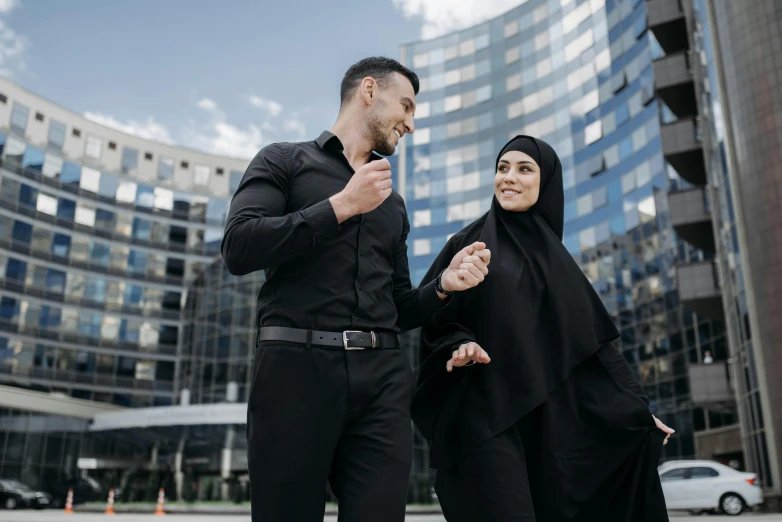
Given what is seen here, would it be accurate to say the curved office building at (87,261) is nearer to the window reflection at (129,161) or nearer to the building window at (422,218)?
the window reflection at (129,161)

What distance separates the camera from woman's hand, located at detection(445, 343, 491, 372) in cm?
340

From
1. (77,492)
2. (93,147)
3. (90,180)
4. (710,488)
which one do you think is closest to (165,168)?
(93,147)

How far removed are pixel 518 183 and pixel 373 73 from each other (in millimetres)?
1170

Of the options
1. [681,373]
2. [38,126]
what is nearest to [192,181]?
[38,126]

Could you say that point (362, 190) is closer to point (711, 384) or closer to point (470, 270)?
point (470, 270)

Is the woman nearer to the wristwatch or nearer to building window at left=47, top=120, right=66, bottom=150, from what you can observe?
the wristwatch

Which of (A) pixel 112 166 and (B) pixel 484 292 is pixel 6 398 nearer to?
(A) pixel 112 166

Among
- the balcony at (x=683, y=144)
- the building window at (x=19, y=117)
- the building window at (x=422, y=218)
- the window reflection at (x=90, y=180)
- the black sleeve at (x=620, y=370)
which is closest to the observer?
the black sleeve at (x=620, y=370)

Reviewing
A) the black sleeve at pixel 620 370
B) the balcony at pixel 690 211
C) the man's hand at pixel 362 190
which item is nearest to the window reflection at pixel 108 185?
the balcony at pixel 690 211

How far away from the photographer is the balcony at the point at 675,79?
29094 mm

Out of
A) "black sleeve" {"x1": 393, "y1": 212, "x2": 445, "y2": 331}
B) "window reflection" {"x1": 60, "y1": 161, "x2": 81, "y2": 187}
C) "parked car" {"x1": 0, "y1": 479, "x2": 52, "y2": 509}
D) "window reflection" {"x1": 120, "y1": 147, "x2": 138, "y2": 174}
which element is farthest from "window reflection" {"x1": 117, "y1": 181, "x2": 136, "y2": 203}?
"black sleeve" {"x1": 393, "y1": 212, "x2": 445, "y2": 331}

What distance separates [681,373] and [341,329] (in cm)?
→ 3806

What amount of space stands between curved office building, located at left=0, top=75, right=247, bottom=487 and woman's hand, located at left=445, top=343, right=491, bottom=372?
4768 cm

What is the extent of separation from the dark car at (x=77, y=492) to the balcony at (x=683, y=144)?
29.3 m
